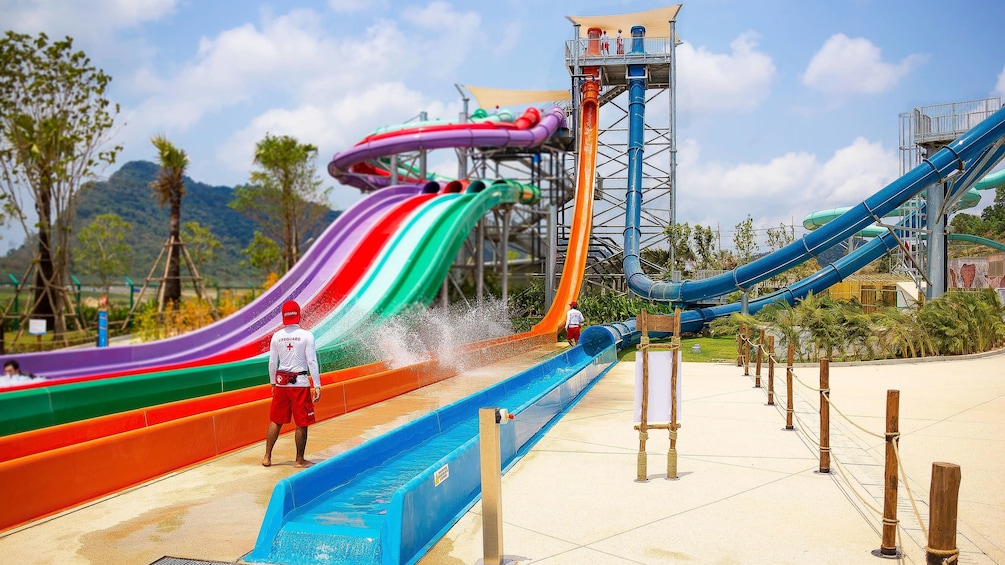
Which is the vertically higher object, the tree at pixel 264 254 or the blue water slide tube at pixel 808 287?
the tree at pixel 264 254

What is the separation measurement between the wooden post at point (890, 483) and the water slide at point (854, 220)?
1666 cm

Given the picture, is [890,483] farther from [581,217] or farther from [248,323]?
[581,217]

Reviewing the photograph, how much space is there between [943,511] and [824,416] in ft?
9.30

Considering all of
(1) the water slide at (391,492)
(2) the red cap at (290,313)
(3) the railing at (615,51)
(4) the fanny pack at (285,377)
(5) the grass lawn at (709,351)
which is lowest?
(1) the water slide at (391,492)

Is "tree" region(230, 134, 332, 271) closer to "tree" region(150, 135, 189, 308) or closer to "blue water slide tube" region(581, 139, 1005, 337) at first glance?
"tree" region(150, 135, 189, 308)

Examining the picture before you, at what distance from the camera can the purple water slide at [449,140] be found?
84.5 feet

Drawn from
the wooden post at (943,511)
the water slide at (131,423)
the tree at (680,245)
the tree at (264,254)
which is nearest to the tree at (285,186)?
the tree at (264,254)

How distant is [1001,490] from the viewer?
20.7ft

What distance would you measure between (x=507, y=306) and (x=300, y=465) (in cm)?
2194

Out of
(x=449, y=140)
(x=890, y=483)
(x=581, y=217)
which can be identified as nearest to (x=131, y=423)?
(x=890, y=483)

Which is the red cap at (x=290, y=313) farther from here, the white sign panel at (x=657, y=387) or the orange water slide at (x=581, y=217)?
the orange water slide at (x=581, y=217)

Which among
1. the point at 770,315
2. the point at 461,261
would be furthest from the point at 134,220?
the point at 770,315

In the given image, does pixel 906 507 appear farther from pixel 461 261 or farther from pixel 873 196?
pixel 461 261

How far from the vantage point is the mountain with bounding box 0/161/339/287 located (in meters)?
76.6
